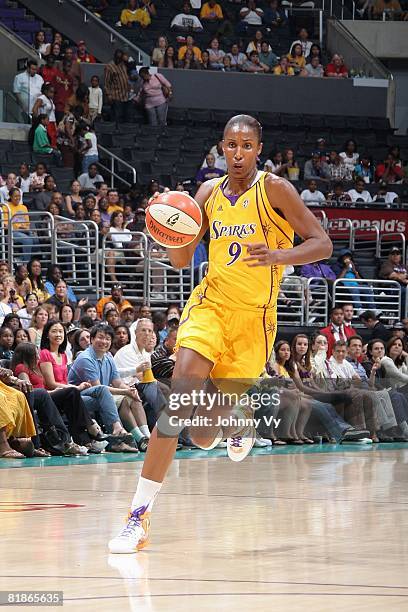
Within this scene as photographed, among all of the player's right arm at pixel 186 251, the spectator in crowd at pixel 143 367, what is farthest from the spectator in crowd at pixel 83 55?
the player's right arm at pixel 186 251

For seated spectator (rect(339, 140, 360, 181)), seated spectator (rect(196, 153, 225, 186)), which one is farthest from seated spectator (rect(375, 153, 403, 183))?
seated spectator (rect(196, 153, 225, 186))

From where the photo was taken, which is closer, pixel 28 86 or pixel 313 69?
pixel 28 86

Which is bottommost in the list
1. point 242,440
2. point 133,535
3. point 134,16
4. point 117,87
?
point 242,440

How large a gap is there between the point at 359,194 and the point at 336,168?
1125 millimetres

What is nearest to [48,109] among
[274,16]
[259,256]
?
[274,16]

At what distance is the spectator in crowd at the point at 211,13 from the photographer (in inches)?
972

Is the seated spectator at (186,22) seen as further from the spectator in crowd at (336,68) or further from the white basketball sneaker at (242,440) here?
the white basketball sneaker at (242,440)

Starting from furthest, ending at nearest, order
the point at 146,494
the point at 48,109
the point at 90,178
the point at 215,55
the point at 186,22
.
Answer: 1. the point at 186,22
2. the point at 215,55
3. the point at 48,109
4. the point at 90,178
5. the point at 146,494

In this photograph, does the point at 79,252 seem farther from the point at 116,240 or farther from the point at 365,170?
the point at 365,170

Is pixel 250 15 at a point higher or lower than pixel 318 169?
higher

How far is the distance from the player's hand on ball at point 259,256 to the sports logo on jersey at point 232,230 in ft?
1.25

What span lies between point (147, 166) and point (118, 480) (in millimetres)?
12080

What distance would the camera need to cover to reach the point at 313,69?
24656 mm

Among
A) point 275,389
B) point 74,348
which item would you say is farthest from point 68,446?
point 275,389
